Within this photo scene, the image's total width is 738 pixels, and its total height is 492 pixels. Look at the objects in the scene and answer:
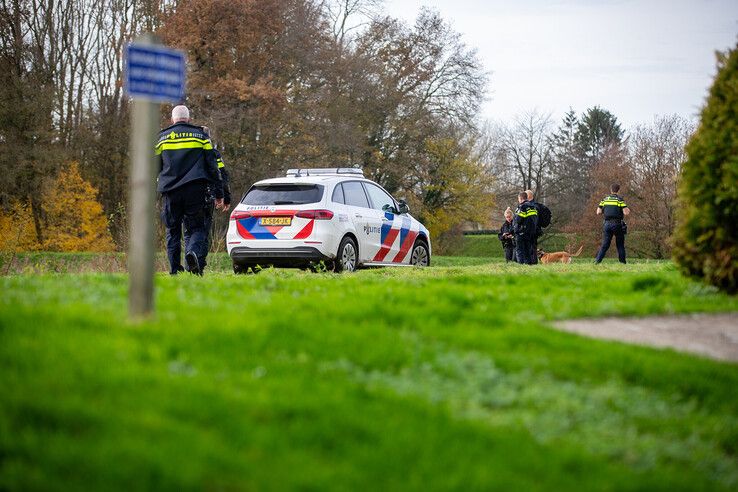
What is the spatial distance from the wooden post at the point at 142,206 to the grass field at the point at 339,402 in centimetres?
21

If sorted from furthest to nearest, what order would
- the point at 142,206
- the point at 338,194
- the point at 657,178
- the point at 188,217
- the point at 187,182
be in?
the point at 657,178
the point at 338,194
the point at 188,217
the point at 187,182
the point at 142,206

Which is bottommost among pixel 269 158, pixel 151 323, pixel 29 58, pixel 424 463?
pixel 424 463

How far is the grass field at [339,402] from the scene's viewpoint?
343 cm

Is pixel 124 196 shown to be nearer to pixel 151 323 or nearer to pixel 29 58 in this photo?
pixel 29 58

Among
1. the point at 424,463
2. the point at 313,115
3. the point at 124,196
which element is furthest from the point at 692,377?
the point at 124,196

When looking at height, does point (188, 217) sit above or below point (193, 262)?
above

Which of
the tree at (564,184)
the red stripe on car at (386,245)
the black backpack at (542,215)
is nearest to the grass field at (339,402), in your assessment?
the red stripe on car at (386,245)

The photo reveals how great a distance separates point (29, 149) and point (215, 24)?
906 centimetres

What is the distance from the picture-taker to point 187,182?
38.6 feet

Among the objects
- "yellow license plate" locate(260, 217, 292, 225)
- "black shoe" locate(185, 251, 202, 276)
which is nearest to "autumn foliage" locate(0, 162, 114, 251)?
"yellow license plate" locate(260, 217, 292, 225)

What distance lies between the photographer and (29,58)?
3791cm

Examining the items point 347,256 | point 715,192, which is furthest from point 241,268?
point 715,192

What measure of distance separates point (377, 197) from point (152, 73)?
36.5 ft

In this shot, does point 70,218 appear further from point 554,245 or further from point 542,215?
point 554,245
